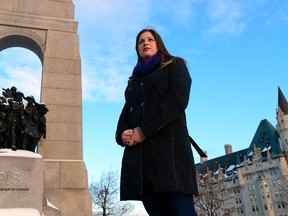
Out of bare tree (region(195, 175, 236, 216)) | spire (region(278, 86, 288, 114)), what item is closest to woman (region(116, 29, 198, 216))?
bare tree (region(195, 175, 236, 216))

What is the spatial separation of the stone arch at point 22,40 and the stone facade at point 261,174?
5298 centimetres

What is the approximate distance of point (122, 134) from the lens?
2.76 metres

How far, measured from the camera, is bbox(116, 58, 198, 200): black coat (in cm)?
254

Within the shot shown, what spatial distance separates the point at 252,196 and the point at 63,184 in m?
64.0

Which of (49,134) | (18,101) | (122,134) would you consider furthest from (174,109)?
(49,134)

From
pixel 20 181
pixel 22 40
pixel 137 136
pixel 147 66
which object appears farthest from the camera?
pixel 22 40

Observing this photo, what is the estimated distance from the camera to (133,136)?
265 centimetres

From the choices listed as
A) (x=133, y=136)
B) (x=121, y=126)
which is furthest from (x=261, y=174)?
(x=133, y=136)

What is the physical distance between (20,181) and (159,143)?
17.2 feet

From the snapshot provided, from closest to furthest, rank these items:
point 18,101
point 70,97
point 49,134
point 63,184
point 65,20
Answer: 1. point 18,101
2. point 63,184
3. point 49,134
4. point 70,97
5. point 65,20

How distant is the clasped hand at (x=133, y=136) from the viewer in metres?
2.63

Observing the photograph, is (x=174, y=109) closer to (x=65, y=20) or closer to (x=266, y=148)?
(x=65, y=20)

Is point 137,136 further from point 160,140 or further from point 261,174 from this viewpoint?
point 261,174

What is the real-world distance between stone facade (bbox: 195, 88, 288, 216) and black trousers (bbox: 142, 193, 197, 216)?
59.8 metres
